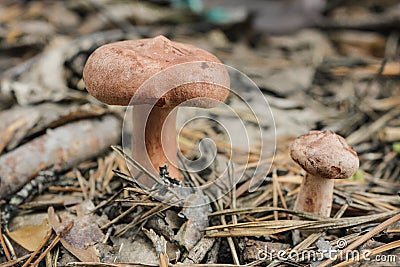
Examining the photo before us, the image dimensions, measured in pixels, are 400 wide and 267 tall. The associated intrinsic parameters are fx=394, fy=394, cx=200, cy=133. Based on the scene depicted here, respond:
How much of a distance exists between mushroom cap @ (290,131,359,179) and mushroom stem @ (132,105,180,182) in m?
0.64

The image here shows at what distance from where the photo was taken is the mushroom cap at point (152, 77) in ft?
5.31

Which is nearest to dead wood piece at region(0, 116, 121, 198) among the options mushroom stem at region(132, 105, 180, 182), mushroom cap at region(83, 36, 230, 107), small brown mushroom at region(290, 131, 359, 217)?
mushroom stem at region(132, 105, 180, 182)

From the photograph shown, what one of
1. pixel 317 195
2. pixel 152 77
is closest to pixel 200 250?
pixel 317 195

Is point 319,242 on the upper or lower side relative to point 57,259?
upper

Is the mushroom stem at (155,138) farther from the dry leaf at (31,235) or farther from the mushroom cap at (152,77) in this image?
the dry leaf at (31,235)

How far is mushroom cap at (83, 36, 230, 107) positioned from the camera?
1.62 meters

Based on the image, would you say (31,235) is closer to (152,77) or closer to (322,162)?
(152,77)

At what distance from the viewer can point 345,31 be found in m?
4.76

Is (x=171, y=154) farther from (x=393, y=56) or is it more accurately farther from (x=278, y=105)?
(x=393, y=56)

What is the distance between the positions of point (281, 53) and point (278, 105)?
4.98 feet

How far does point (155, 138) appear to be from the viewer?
1.98 metres

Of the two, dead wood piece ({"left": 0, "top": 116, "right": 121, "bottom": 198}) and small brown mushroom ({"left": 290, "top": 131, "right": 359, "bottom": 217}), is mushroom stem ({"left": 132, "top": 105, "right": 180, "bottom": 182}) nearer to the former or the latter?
dead wood piece ({"left": 0, "top": 116, "right": 121, "bottom": 198})

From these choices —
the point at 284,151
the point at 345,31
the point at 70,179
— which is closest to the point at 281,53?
the point at 345,31

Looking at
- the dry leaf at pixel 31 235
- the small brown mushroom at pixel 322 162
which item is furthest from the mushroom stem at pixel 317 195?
the dry leaf at pixel 31 235
